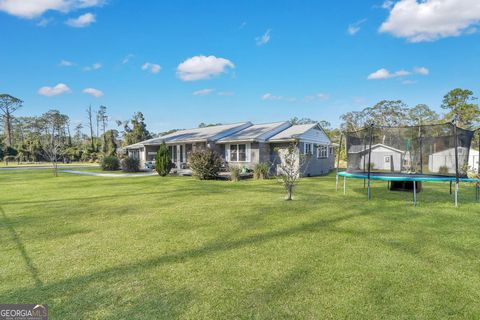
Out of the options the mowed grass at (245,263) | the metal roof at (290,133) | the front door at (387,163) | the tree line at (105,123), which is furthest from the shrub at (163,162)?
the front door at (387,163)

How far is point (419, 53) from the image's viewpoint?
906 inches

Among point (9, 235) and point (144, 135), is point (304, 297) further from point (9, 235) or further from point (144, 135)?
point (144, 135)

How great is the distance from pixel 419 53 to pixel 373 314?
27503mm

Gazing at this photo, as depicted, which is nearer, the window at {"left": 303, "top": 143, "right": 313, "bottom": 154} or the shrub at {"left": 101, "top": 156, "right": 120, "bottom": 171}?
the window at {"left": 303, "top": 143, "right": 313, "bottom": 154}

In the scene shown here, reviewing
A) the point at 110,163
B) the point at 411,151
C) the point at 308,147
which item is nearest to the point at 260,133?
the point at 308,147

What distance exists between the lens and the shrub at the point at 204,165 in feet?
47.4

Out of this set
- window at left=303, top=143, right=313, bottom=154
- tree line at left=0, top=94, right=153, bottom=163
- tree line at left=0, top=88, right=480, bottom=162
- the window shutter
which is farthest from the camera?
tree line at left=0, top=94, right=153, bottom=163

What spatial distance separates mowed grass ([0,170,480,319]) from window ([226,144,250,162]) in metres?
10.6

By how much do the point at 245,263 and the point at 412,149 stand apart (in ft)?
31.7

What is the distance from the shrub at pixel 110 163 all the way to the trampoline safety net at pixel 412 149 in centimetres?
1981

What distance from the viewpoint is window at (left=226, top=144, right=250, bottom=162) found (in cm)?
1730

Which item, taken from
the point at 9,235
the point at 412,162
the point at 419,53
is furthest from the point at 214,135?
the point at 419,53

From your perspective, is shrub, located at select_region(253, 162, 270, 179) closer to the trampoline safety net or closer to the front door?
the trampoline safety net

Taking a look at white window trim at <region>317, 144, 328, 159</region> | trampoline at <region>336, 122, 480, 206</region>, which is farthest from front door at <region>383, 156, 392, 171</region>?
white window trim at <region>317, 144, 328, 159</region>
